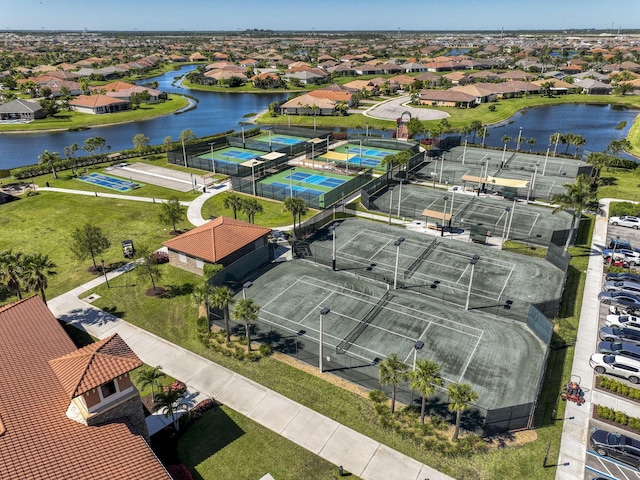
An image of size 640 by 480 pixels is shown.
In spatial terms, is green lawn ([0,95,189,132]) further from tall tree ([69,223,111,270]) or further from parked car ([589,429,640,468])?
parked car ([589,429,640,468])

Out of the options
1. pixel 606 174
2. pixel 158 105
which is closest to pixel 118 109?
pixel 158 105

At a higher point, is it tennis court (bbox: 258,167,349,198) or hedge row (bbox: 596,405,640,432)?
tennis court (bbox: 258,167,349,198)

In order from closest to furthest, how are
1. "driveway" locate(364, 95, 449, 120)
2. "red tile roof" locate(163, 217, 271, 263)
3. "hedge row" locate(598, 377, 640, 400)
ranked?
"hedge row" locate(598, 377, 640, 400), "red tile roof" locate(163, 217, 271, 263), "driveway" locate(364, 95, 449, 120)

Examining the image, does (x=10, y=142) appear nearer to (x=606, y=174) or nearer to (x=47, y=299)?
(x=47, y=299)

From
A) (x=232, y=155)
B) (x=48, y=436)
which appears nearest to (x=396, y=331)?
(x=48, y=436)

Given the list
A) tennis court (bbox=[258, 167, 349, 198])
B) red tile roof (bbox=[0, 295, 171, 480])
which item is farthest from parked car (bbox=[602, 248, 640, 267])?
red tile roof (bbox=[0, 295, 171, 480])

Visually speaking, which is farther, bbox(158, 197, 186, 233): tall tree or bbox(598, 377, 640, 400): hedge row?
bbox(158, 197, 186, 233): tall tree
